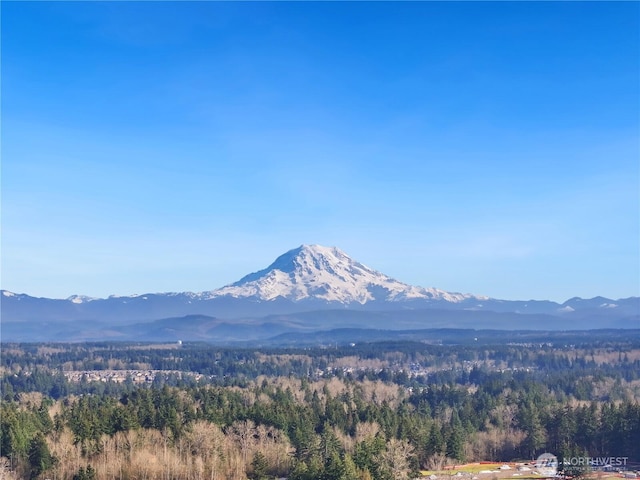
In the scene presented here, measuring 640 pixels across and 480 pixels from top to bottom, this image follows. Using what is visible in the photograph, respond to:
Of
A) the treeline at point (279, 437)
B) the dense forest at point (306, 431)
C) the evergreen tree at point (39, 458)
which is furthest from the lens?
the evergreen tree at point (39, 458)

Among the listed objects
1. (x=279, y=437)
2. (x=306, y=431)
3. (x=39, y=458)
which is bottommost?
(x=39, y=458)

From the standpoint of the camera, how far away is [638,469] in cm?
6625

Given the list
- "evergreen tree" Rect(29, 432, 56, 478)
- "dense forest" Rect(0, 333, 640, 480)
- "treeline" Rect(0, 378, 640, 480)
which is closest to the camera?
"treeline" Rect(0, 378, 640, 480)

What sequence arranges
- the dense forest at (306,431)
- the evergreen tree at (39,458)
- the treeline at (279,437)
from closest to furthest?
the treeline at (279,437)
the dense forest at (306,431)
the evergreen tree at (39,458)

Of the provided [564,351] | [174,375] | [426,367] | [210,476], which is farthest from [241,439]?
[564,351]

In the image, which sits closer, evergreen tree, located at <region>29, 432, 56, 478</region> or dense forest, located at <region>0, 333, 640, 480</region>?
dense forest, located at <region>0, 333, 640, 480</region>

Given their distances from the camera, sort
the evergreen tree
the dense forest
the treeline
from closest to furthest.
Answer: the treeline → the dense forest → the evergreen tree

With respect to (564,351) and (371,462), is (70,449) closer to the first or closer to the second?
(371,462)

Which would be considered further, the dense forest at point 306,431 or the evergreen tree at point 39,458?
the evergreen tree at point 39,458

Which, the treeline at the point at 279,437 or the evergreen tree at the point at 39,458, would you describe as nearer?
the treeline at the point at 279,437

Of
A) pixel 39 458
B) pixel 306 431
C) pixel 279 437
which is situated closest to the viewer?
pixel 39 458

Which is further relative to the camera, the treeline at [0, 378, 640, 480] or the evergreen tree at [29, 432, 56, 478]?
the evergreen tree at [29, 432, 56, 478]

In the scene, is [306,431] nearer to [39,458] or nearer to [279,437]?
[279,437]

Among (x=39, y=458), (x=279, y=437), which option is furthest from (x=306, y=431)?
(x=39, y=458)
